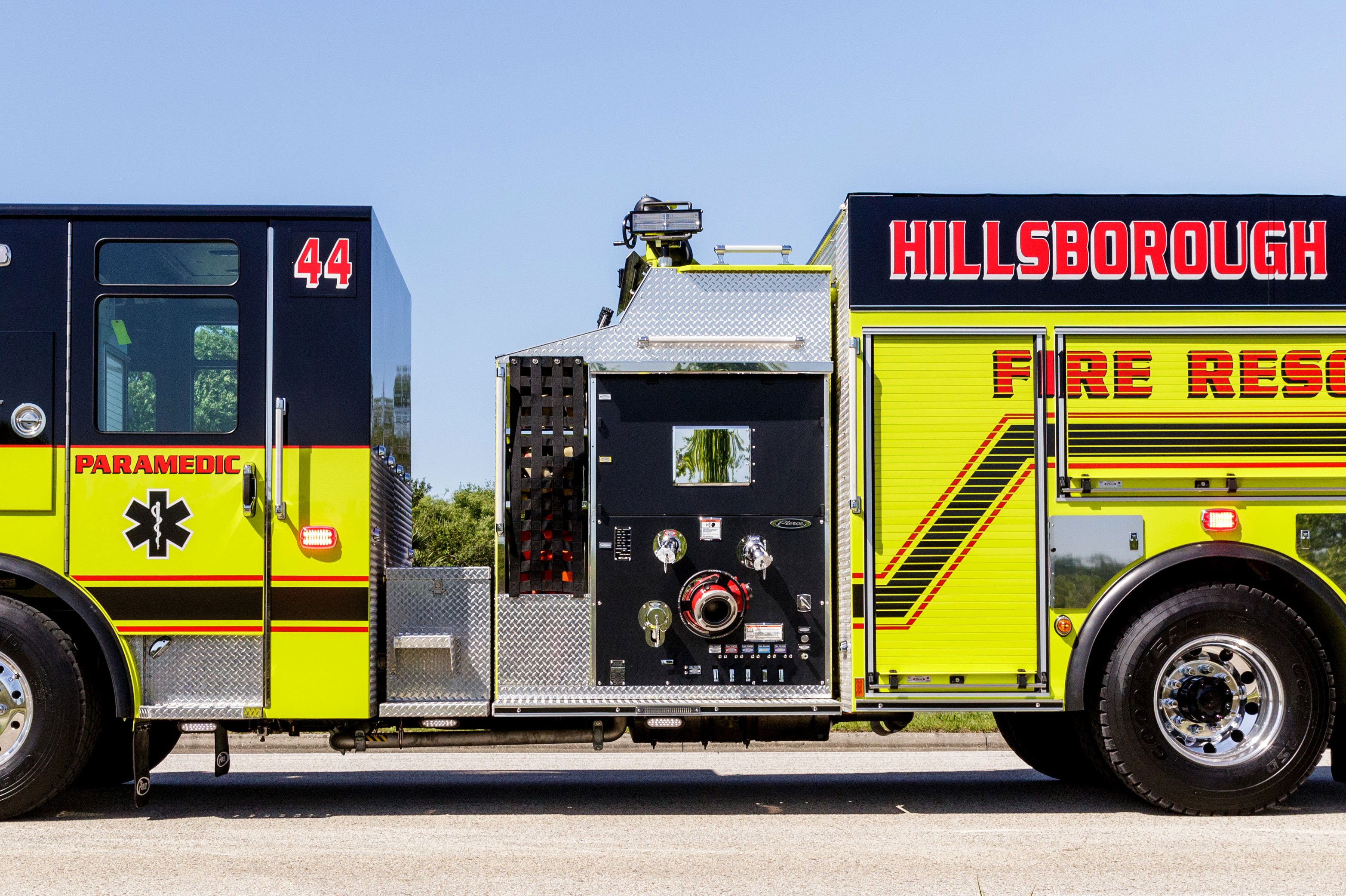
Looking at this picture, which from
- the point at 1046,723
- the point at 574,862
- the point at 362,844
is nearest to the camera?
the point at 574,862

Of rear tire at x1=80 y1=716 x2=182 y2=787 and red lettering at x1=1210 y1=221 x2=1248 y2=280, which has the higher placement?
red lettering at x1=1210 y1=221 x2=1248 y2=280

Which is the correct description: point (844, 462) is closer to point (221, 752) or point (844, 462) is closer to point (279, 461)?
point (279, 461)

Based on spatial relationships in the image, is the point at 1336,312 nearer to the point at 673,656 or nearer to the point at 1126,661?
the point at 1126,661

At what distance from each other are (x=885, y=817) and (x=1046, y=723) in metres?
1.82

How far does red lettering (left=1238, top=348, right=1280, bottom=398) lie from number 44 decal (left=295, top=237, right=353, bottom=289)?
4958mm

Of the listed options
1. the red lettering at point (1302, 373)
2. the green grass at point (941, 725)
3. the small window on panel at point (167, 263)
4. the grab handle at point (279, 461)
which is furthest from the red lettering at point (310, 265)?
the green grass at point (941, 725)

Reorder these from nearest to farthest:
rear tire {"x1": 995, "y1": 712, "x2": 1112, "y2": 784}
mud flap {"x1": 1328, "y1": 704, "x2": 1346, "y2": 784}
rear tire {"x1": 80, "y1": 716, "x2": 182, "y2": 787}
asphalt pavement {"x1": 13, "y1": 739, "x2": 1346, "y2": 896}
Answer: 1. asphalt pavement {"x1": 13, "y1": 739, "x2": 1346, "y2": 896}
2. mud flap {"x1": 1328, "y1": 704, "x2": 1346, "y2": 784}
3. rear tire {"x1": 80, "y1": 716, "x2": 182, "y2": 787}
4. rear tire {"x1": 995, "y1": 712, "x2": 1112, "y2": 784}

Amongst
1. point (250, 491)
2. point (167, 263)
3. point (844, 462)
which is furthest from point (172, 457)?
point (844, 462)

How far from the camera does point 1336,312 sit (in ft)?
22.8

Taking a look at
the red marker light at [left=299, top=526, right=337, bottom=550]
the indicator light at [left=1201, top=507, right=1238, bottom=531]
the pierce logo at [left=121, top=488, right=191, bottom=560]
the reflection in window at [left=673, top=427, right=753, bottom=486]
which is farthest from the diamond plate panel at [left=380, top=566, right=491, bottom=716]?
the indicator light at [left=1201, top=507, right=1238, bottom=531]

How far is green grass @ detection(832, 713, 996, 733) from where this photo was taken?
36.7 ft

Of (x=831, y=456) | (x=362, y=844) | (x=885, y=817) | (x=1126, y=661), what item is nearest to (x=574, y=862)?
(x=362, y=844)

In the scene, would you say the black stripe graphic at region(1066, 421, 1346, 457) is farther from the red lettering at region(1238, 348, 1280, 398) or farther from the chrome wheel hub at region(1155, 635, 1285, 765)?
the chrome wheel hub at region(1155, 635, 1285, 765)

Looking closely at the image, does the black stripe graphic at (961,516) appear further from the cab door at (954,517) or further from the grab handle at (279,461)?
the grab handle at (279,461)
